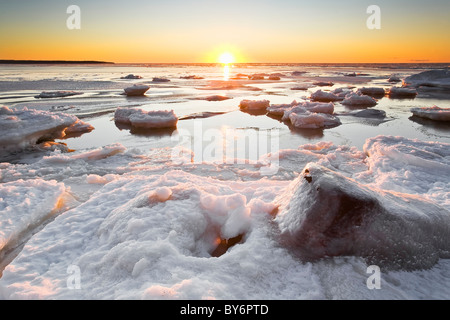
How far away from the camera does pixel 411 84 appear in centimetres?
2702

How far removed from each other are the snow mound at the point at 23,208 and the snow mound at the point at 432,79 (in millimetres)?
31888

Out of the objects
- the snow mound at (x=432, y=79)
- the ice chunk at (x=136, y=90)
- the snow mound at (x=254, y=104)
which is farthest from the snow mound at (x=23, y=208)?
the snow mound at (x=432, y=79)

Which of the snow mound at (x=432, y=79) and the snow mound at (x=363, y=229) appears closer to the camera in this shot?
the snow mound at (x=363, y=229)

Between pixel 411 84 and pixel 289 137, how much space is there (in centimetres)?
2565

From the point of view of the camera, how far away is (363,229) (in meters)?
2.34

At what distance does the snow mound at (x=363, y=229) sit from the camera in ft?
7.59

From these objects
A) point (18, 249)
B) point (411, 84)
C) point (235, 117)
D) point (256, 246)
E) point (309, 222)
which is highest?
point (411, 84)

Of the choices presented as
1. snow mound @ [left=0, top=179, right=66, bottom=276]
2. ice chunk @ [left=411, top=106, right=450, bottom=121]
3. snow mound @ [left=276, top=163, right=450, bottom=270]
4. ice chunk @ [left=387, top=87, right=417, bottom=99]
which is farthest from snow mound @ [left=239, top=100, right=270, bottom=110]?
ice chunk @ [left=387, top=87, right=417, bottom=99]

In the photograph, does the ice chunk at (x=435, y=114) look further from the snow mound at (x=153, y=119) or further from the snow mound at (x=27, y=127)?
the snow mound at (x=27, y=127)

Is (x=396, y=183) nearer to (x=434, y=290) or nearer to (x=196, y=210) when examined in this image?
(x=434, y=290)

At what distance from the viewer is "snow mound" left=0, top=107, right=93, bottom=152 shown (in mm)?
6902

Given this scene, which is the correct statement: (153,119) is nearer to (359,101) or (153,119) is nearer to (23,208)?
(23,208)

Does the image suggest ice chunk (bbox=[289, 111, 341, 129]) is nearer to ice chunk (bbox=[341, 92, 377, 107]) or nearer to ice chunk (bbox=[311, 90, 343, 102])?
ice chunk (bbox=[341, 92, 377, 107])
